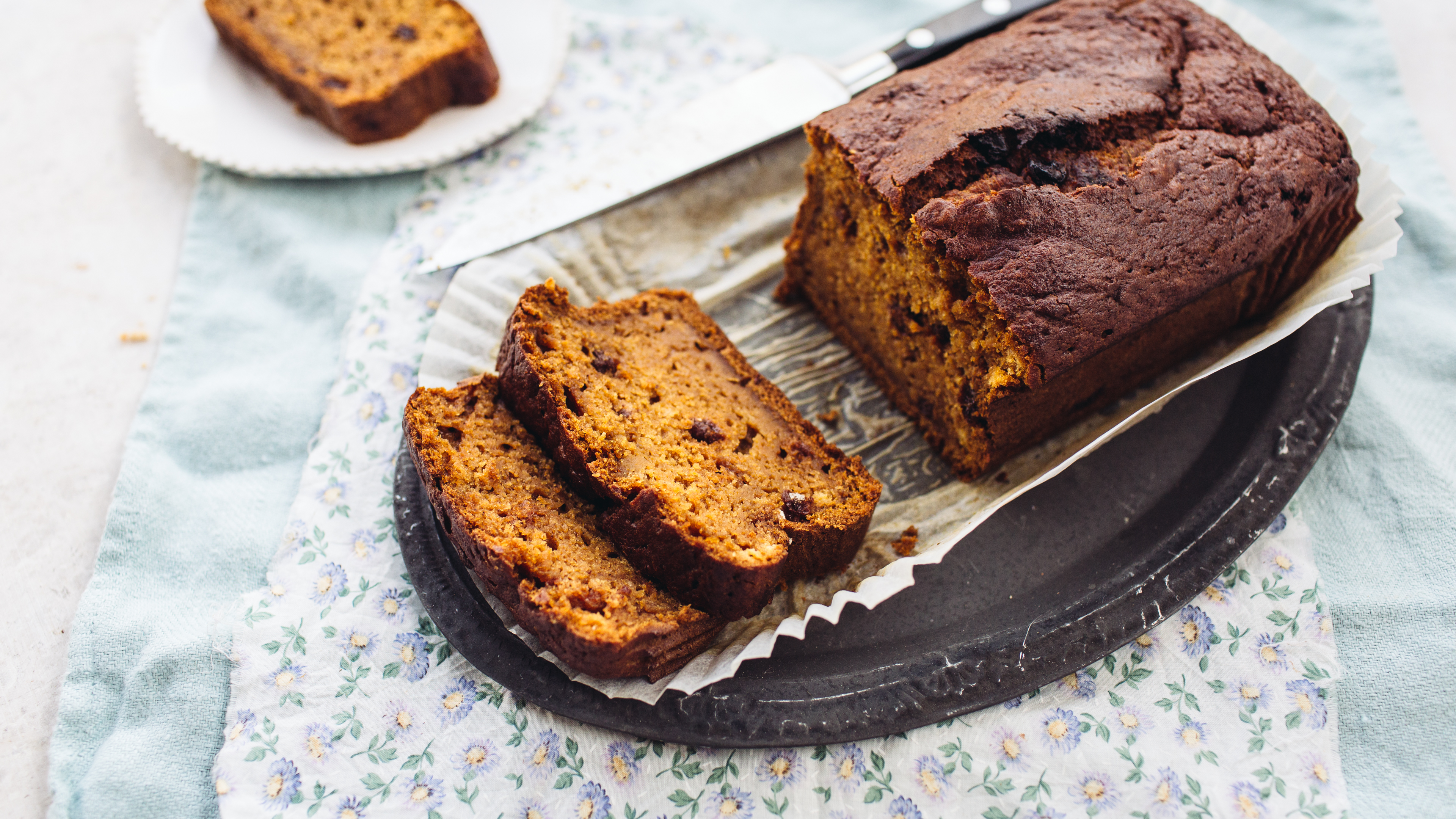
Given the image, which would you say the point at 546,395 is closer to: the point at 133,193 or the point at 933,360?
the point at 933,360

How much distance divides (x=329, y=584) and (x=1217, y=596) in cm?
261

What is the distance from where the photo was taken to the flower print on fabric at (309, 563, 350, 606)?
2738 millimetres

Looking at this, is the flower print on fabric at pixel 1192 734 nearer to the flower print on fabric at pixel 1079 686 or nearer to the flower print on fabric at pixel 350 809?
the flower print on fabric at pixel 1079 686

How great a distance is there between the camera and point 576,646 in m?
2.28

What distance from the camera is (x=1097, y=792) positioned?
243 cm

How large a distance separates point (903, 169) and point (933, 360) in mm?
584

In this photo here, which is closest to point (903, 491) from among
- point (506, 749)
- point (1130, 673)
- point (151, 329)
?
point (1130, 673)

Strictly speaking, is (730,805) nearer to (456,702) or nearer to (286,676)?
(456,702)

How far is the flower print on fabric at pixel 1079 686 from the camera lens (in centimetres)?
256

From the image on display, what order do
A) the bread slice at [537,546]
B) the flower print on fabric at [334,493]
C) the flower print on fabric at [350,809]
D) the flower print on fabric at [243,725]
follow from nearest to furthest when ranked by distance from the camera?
the bread slice at [537,546] < the flower print on fabric at [350,809] < the flower print on fabric at [243,725] < the flower print on fabric at [334,493]

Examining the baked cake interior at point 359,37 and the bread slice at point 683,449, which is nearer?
the bread slice at point 683,449

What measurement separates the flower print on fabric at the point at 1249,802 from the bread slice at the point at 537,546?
141 centimetres

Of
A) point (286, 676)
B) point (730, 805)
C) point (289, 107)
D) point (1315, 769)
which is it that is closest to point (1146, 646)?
point (1315, 769)

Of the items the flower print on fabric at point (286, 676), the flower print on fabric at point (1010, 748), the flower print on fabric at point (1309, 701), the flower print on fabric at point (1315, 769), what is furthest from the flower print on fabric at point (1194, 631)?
the flower print on fabric at point (286, 676)
